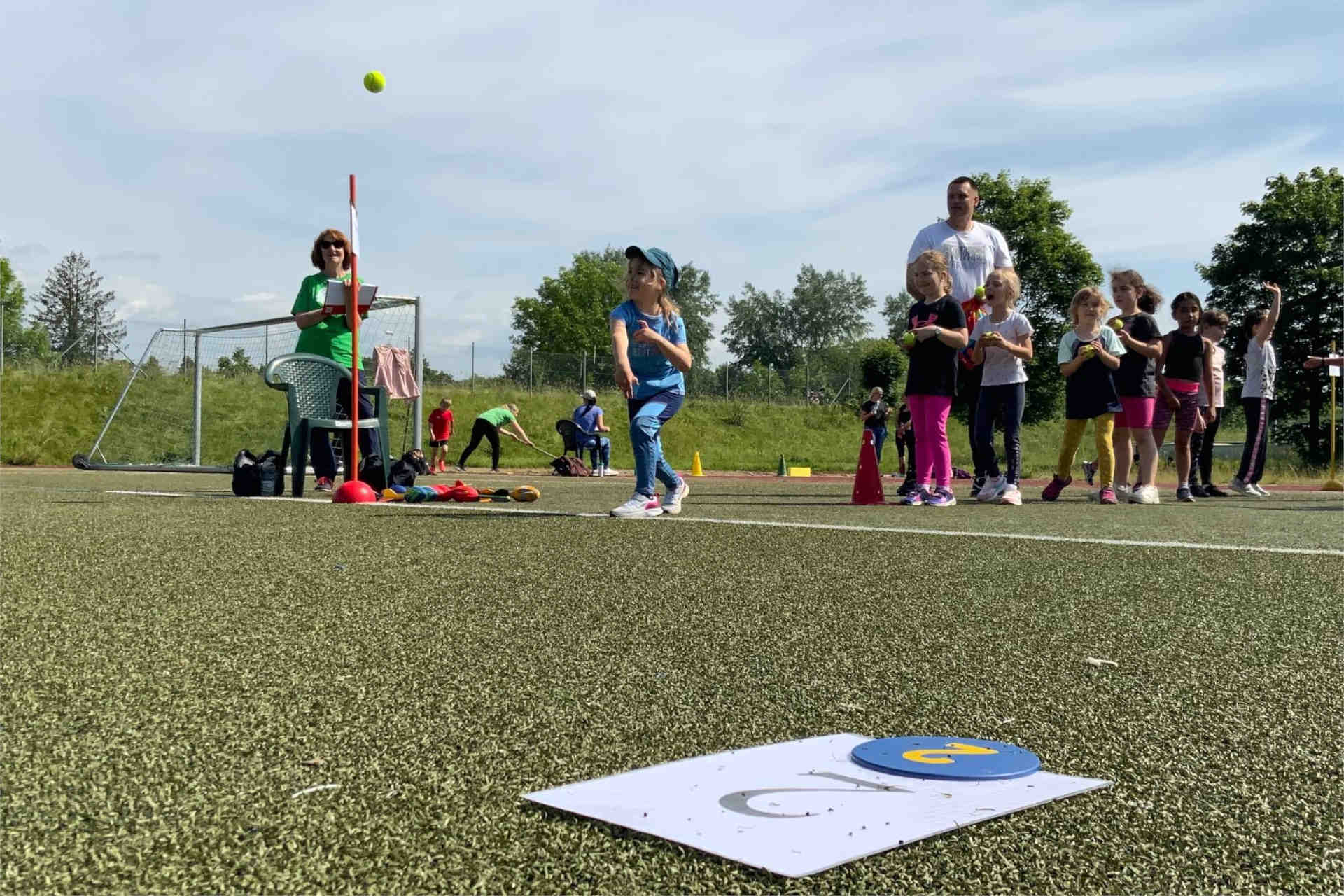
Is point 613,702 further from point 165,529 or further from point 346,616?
point 165,529

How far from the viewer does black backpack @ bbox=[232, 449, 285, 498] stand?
26.3 feet

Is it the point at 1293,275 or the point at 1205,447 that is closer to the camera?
the point at 1205,447

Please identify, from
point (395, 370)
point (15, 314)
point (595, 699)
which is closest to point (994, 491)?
point (595, 699)

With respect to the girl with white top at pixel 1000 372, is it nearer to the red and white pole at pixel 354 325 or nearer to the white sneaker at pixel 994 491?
the white sneaker at pixel 994 491

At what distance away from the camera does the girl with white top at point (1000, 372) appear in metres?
8.38

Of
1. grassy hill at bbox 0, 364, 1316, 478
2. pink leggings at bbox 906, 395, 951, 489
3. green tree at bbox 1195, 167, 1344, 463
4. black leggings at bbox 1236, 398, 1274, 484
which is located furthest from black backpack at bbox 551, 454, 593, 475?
green tree at bbox 1195, 167, 1344, 463

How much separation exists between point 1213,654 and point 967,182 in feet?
20.5

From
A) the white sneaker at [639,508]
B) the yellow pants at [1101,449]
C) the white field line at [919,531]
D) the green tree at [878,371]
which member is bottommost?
the white field line at [919,531]

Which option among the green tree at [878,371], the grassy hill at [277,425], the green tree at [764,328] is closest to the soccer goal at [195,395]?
the grassy hill at [277,425]

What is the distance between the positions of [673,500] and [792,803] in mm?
5350

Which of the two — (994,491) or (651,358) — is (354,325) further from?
(994,491)

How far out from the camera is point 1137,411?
894 cm

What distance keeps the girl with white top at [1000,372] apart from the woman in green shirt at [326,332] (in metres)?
4.24

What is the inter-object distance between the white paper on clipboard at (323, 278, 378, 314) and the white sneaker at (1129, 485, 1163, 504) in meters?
5.57
